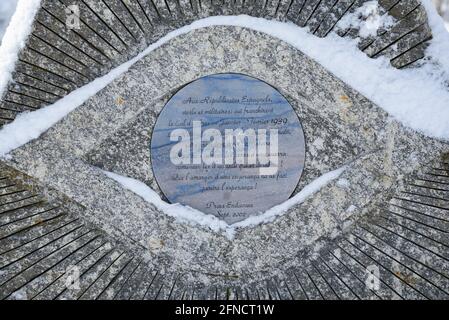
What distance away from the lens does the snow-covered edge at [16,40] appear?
4516 mm

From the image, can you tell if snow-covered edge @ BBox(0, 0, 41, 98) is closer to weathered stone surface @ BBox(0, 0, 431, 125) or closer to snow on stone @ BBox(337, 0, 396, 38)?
weathered stone surface @ BBox(0, 0, 431, 125)

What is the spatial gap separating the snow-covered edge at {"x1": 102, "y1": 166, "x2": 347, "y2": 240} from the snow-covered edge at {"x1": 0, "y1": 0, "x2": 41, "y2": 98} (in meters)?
0.91

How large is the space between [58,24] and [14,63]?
0.39 metres

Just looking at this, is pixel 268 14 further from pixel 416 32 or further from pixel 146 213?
pixel 146 213

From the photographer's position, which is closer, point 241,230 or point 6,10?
point 241,230

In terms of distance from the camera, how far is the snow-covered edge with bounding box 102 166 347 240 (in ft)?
15.1

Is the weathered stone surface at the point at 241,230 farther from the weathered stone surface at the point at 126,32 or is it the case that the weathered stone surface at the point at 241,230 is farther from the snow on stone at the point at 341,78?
the weathered stone surface at the point at 126,32
